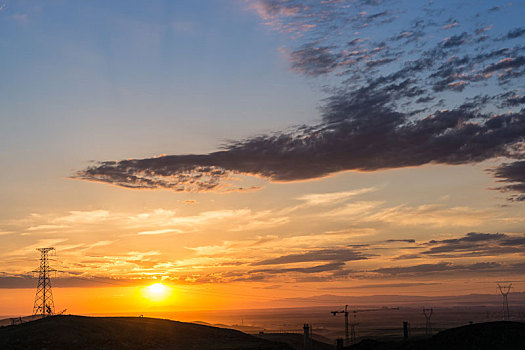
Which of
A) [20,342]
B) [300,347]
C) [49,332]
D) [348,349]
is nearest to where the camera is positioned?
[348,349]

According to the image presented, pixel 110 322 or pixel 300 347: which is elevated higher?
pixel 110 322

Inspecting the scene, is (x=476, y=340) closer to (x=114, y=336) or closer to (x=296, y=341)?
(x=114, y=336)

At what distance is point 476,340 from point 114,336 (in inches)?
2622

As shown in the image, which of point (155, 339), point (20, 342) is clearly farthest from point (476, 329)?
point (20, 342)

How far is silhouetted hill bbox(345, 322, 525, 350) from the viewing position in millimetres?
65250

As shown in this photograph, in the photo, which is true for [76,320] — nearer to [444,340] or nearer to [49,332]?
[49,332]

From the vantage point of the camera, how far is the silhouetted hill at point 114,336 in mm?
92000

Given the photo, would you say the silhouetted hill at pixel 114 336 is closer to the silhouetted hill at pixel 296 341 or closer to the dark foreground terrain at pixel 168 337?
the dark foreground terrain at pixel 168 337

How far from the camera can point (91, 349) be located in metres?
91.0

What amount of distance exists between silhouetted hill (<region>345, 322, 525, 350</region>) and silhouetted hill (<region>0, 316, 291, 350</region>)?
110ft

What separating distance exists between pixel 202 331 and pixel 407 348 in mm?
64707

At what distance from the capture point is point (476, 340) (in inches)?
2635

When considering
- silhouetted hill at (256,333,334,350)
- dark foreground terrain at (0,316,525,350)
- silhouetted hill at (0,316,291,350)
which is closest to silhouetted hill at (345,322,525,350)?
dark foreground terrain at (0,316,525,350)

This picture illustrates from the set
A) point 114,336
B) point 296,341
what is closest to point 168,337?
point 114,336
